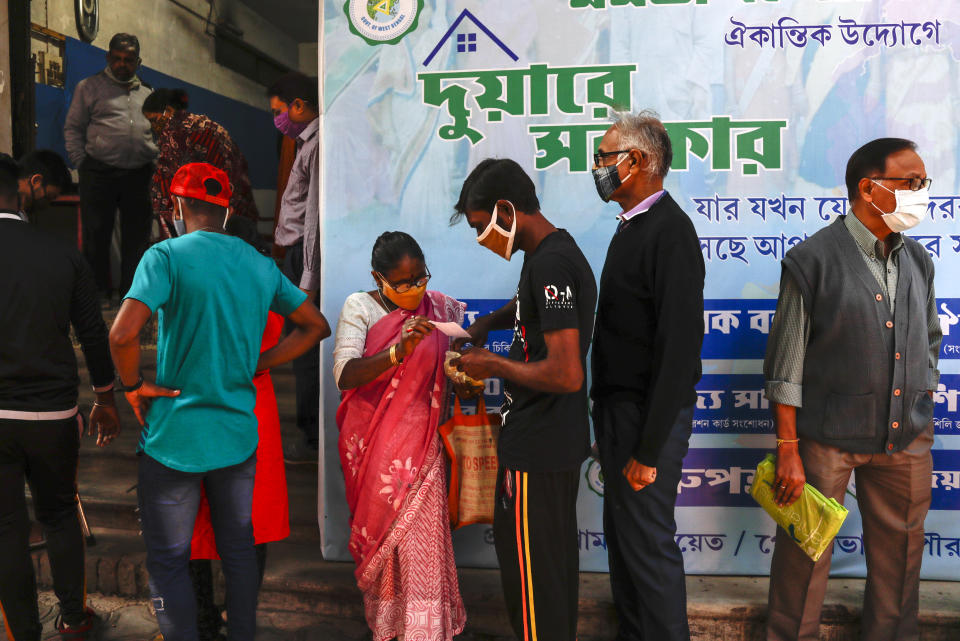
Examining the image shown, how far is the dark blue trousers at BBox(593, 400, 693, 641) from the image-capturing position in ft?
7.63

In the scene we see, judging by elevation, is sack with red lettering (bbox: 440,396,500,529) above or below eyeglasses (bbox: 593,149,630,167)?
below

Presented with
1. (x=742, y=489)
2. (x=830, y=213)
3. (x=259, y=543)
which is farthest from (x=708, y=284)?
(x=259, y=543)

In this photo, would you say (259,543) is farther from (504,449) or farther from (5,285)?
(5,285)

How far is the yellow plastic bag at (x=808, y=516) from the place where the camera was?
7.85 ft

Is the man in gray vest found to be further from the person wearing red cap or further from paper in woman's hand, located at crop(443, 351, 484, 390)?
the person wearing red cap

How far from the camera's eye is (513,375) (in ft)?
7.00

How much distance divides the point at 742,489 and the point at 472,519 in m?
1.24

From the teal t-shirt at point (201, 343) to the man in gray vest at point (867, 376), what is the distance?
1.77 meters

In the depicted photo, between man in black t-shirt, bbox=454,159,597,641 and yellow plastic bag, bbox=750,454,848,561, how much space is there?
78 centimetres

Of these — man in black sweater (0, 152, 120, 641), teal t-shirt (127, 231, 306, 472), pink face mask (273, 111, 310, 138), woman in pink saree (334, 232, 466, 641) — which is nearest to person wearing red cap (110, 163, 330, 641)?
teal t-shirt (127, 231, 306, 472)

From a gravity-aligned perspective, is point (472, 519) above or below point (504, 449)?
below

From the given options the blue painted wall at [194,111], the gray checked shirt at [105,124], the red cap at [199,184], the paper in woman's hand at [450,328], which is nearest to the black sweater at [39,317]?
the red cap at [199,184]

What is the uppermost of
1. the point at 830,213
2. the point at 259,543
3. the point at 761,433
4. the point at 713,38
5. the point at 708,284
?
the point at 713,38

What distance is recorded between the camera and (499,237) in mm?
2219
